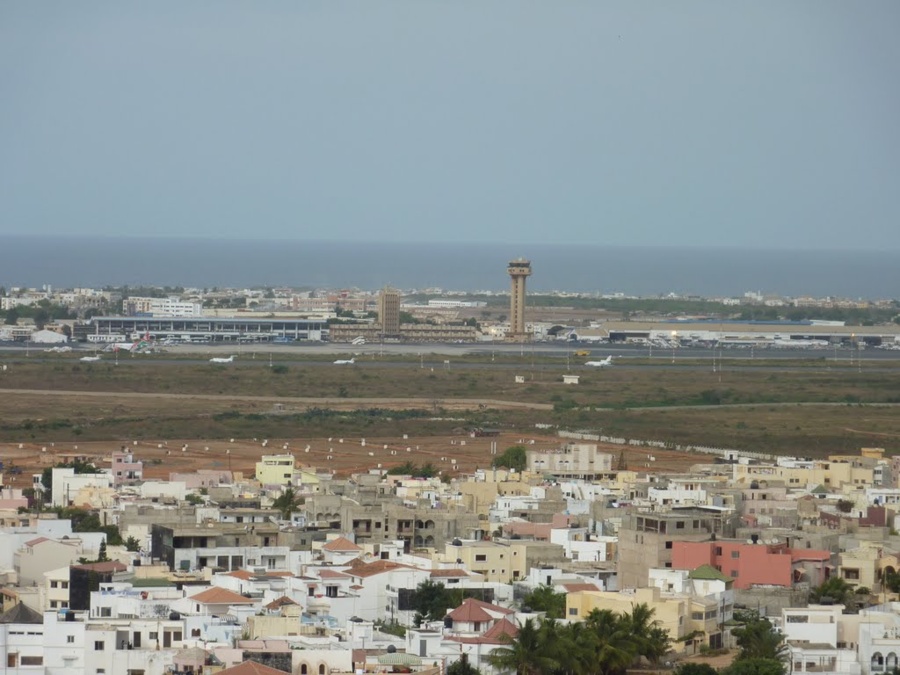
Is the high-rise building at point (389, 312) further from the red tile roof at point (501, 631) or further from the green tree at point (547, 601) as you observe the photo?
the red tile roof at point (501, 631)

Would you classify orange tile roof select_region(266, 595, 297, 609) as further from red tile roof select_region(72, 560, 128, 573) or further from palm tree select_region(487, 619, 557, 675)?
palm tree select_region(487, 619, 557, 675)

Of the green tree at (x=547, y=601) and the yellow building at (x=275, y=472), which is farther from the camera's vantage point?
the yellow building at (x=275, y=472)

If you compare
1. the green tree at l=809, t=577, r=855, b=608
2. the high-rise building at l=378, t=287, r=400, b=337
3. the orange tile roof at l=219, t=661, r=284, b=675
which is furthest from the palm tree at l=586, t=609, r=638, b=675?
the high-rise building at l=378, t=287, r=400, b=337

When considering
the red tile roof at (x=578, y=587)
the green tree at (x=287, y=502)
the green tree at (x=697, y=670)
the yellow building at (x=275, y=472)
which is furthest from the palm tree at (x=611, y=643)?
the yellow building at (x=275, y=472)

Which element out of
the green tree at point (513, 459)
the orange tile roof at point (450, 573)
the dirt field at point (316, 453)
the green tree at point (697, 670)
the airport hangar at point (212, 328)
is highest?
the orange tile roof at point (450, 573)

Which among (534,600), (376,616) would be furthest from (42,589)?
(534,600)

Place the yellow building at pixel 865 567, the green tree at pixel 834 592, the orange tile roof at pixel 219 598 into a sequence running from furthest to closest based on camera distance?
the yellow building at pixel 865 567
the green tree at pixel 834 592
the orange tile roof at pixel 219 598

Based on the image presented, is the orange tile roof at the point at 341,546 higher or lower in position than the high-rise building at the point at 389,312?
higher
